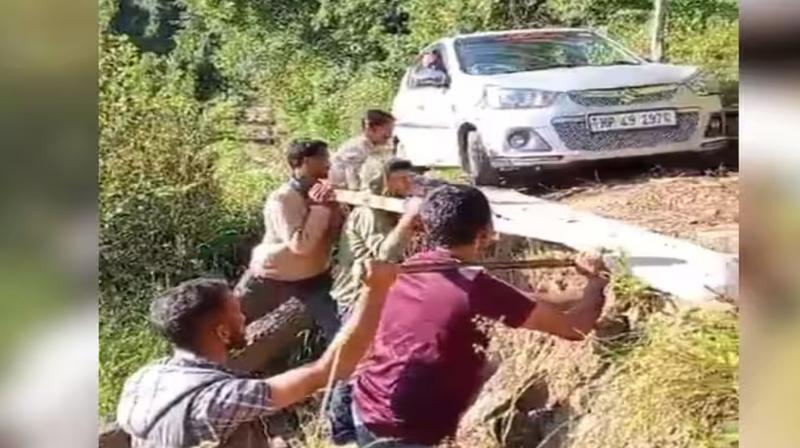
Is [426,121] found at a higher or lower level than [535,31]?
lower

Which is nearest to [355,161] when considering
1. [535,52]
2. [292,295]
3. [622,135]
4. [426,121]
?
[426,121]

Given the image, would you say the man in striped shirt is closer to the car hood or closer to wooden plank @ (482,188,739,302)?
wooden plank @ (482,188,739,302)

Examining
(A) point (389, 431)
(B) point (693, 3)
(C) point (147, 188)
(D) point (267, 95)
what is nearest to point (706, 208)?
(B) point (693, 3)

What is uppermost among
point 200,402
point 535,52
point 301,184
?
point 535,52

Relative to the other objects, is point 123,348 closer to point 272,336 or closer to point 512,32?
point 272,336

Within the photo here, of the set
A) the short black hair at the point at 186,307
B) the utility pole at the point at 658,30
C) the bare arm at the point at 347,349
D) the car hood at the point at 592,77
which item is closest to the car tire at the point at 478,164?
the car hood at the point at 592,77

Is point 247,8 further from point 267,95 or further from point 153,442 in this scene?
point 153,442
